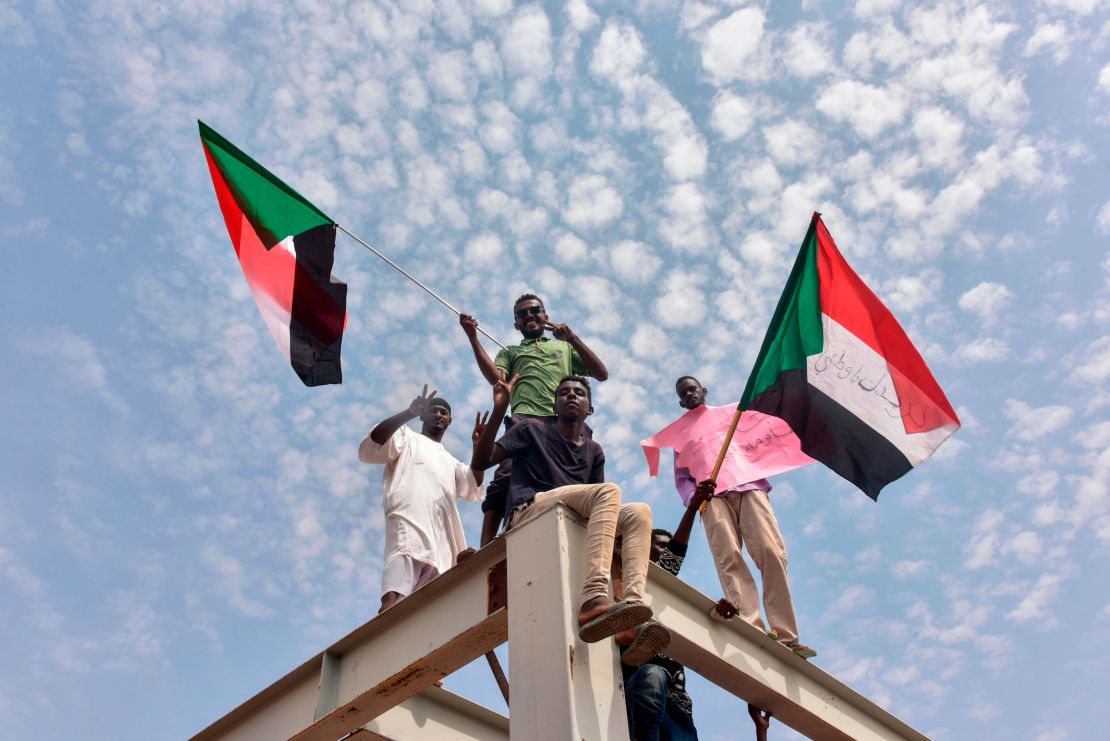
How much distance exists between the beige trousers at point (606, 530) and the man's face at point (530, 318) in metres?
2.55

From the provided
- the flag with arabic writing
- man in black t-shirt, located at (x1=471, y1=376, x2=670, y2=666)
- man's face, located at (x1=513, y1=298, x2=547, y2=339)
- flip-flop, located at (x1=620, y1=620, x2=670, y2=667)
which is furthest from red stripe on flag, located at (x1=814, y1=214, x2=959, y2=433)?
flip-flop, located at (x1=620, y1=620, x2=670, y2=667)

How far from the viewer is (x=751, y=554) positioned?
7.24 meters

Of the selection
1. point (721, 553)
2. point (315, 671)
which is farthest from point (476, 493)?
point (315, 671)

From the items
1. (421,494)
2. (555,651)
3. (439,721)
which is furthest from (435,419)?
(555,651)

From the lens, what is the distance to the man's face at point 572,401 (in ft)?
20.7

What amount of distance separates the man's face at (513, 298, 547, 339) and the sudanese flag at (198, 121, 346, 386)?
53.0 inches

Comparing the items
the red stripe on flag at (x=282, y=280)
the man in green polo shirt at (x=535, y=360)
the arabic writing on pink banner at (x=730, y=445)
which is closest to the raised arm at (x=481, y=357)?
the man in green polo shirt at (x=535, y=360)

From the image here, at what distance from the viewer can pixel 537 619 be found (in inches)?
173

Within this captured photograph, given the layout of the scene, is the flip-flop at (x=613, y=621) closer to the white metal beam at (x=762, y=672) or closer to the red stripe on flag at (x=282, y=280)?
the white metal beam at (x=762, y=672)

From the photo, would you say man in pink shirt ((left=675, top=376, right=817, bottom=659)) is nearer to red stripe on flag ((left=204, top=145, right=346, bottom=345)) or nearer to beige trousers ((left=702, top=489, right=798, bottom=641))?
beige trousers ((left=702, top=489, right=798, bottom=641))

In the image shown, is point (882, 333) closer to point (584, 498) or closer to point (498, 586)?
point (584, 498)

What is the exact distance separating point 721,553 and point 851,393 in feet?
4.89

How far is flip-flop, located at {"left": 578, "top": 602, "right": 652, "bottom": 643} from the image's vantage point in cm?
415

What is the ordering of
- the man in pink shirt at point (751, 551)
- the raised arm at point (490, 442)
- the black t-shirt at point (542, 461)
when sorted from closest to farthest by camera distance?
the black t-shirt at point (542, 461) → the raised arm at point (490, 442) → the man in pink shirt at point (751, 551)
